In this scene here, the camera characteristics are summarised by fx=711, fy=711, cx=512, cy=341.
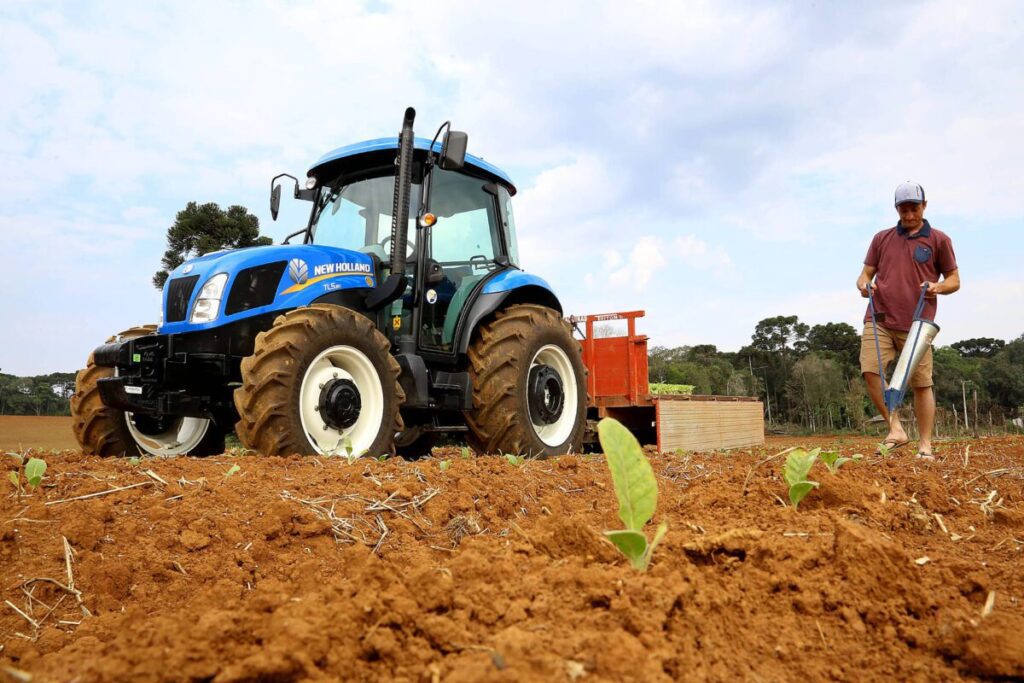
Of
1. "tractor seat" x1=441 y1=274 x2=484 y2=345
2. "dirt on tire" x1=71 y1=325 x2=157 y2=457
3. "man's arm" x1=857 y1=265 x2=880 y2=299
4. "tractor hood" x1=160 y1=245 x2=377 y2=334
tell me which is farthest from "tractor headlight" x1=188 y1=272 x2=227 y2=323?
"man's arm" x1=857 y1=265 x2=880 y2=299

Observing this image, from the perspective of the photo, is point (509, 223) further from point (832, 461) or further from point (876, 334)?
point (832, 461)

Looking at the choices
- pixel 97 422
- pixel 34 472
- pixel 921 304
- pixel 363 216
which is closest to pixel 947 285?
pixel 921 304

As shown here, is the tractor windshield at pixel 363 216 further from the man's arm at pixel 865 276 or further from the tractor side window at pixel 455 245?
the man's arm at pixel 865 276

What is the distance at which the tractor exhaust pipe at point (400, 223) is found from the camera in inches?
183

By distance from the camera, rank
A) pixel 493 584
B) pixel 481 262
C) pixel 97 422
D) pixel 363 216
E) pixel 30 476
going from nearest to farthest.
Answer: pixel 493 584 → pixel 30 476 → pixel 97 422 → pixel 363 216 → pixel 481 262

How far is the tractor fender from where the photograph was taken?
16.9 ft

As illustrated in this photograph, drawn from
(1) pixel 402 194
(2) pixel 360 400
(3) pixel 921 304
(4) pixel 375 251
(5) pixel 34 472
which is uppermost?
(1) pixel 402 194

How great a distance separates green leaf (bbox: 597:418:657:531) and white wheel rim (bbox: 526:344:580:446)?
4003mm

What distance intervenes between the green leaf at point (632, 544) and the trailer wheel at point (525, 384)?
3546 millimetres

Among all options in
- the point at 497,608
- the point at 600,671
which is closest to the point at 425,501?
the point at 497,608

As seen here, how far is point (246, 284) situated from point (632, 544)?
3.47 meters

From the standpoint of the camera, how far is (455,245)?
5.55 metres

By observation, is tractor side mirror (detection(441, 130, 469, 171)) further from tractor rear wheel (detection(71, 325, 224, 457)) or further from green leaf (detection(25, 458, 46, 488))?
green leaf (detection(25, 458, 46, 488))

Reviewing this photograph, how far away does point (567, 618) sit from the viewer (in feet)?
4.12
